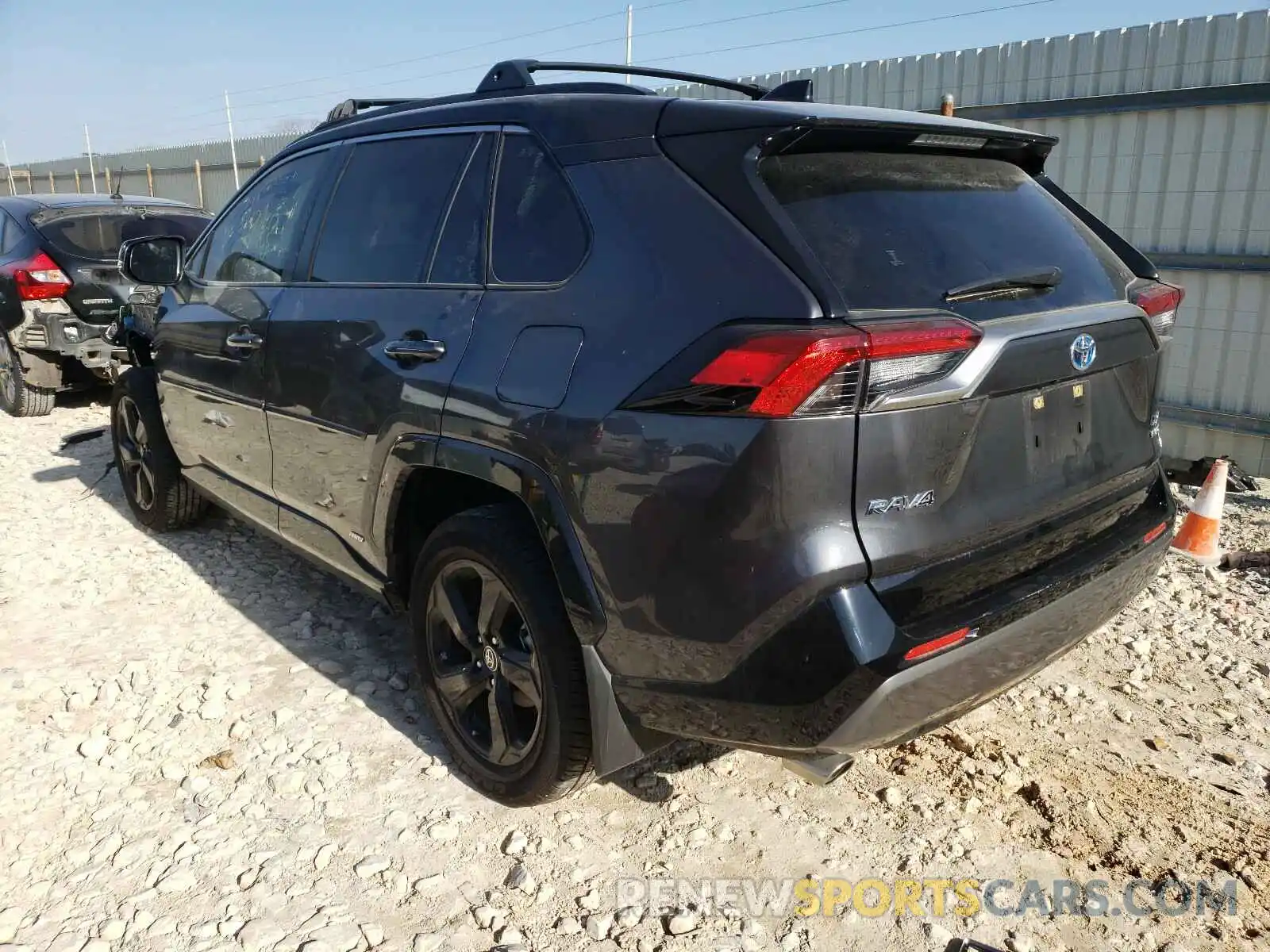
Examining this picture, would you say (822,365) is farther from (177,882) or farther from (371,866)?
(177,882)

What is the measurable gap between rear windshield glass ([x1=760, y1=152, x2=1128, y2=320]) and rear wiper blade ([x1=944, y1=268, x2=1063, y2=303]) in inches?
0.5

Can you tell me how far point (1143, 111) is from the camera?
670cm

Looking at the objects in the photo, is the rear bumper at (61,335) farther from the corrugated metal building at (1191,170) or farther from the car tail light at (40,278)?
the corrugated metal building at (1191,170)

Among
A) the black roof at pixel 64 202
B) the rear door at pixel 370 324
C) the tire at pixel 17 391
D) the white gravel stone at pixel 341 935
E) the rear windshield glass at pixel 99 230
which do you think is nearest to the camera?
the white gravel stone at pixel 341 935

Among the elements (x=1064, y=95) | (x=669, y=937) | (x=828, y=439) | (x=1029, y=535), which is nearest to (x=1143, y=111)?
(x=1064, y=95)

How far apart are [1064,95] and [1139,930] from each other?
21.7 feet

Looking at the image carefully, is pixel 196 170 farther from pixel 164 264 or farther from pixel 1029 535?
pixel 1029 535

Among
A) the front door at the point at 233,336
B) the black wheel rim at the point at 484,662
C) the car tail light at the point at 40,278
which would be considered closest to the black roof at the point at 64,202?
the car tail light at the point at 40,278

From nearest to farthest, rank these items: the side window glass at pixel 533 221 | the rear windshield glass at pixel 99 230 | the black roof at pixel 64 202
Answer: the side window glass at pixel 533 221 → the rear windshield glass at pixel 99 230 → the black roof at pixel 64 202

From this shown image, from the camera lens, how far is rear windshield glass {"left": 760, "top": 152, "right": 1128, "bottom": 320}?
1.98 meters

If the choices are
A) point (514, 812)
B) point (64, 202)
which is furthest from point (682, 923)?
point (64, 202)

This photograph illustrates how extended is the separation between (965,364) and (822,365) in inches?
13.1

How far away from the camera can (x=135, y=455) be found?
500 centimetres

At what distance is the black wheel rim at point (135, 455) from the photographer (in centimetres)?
481
